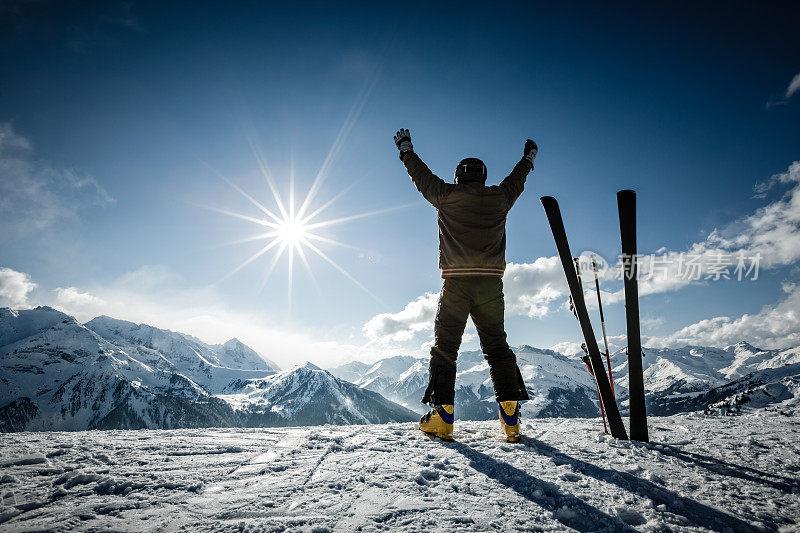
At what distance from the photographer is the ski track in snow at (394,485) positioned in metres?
1.85

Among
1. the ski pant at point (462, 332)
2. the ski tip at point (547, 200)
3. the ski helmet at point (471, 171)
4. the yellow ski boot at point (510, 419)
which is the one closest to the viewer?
the yellow ski boot at point (510, 419)

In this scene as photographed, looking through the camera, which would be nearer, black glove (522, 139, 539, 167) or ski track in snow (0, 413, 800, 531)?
ski track in snow (0, 413, 800, 531)

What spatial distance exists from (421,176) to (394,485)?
3841mm

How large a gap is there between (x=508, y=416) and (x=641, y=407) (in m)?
1.56

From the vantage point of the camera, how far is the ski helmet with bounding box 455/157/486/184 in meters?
4.96

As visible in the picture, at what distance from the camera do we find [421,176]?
4.94 metres

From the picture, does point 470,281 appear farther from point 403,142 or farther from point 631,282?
point 403,142

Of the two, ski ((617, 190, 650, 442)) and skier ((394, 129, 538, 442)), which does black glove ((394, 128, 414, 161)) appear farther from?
ski ((617, 190, 650, 442))

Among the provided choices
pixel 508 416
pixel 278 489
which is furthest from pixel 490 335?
pixel 278 489

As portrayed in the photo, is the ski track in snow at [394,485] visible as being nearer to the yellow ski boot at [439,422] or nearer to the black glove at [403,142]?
the yellow ski boot at [439,422]

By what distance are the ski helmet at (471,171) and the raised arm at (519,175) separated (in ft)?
1.10

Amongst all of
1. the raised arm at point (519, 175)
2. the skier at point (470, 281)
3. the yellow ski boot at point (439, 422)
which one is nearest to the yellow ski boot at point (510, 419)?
the skier at point (470, 281)

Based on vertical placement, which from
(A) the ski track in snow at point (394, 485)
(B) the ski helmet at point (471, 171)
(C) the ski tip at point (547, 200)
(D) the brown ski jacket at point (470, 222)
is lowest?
(A) the ski track in snow at point (394, 485)

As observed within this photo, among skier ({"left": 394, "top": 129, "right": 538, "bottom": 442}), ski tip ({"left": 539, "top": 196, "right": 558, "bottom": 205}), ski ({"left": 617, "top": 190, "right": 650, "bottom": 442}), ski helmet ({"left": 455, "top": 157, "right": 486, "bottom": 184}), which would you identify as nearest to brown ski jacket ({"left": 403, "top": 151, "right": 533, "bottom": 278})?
skier ({"left": 394, "top": 129, "right": 538, "bottom": 442})
